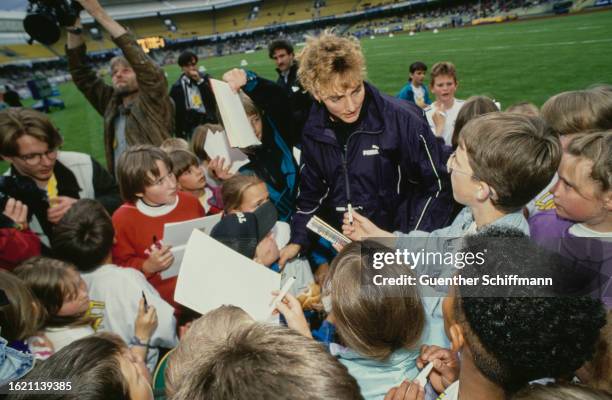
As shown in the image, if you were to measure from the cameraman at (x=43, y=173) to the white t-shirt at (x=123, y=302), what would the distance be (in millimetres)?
717

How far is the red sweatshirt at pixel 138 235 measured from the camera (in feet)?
7.88

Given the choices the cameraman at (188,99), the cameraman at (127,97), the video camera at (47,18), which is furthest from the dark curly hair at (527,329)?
the cameraman at (188,99)

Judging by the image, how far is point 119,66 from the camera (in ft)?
12.5

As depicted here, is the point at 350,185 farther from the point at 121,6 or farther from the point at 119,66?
the point at 121,6

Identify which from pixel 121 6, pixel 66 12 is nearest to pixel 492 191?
pixel 66 12

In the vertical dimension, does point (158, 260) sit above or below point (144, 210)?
below

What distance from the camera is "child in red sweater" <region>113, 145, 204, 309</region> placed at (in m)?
2.36

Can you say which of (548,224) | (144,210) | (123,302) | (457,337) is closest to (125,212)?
(144,210)

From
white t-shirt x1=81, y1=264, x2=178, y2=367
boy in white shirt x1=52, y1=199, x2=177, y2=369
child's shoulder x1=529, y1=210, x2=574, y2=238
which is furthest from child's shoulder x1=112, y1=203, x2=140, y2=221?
child's shoulder x1=529, y1=210, x2=574, y2=238

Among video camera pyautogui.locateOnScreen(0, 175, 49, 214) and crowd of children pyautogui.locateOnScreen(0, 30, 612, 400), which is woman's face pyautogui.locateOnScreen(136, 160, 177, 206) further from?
video camera pyautogui.locateOnScreen(0, 175, 49, 214)

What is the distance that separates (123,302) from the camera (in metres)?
2.04

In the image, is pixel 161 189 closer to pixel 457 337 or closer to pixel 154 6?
pixel 457 337

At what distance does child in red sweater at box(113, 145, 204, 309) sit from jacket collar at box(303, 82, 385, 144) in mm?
1110

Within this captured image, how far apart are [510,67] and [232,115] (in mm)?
13280
